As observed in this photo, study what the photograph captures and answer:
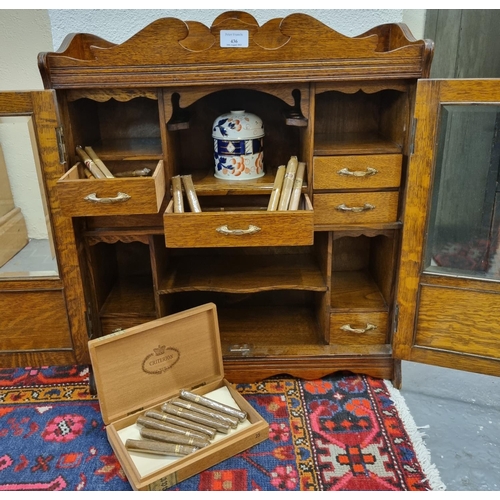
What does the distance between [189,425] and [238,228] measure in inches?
24.6

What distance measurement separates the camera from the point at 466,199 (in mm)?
1487

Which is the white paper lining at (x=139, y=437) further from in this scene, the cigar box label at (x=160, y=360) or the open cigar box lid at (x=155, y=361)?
the cigar box label at (x=160, y=360)

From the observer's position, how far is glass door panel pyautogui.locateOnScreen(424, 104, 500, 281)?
4.59 ft

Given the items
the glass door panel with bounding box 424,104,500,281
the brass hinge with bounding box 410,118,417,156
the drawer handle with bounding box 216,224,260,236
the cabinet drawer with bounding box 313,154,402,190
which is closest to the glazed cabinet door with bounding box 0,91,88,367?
the drawer handle with bounding box 216,224,260,236

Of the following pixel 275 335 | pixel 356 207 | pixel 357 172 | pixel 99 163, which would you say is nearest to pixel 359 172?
pixel 357 172

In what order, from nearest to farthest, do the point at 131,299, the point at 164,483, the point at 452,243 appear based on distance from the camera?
1. the point at 164,483
2. the point at 452,243
3. the point at 131,299

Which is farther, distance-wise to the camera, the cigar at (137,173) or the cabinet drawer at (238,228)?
the cigar at (137,173)

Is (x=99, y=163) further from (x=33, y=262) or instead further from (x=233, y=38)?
(x=233, y=38)

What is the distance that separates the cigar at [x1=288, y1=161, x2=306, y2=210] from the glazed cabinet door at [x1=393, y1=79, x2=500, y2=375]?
1.08 feet

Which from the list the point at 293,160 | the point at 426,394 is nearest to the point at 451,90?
the point at 293,160

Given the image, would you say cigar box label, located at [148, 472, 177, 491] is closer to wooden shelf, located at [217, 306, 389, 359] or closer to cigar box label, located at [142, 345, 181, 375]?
cigar box label, located at [142, 345, 181, 375]

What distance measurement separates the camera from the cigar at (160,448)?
137cm

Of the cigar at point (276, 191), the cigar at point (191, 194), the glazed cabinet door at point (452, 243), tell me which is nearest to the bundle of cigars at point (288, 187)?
the cigar at point (276, 191)

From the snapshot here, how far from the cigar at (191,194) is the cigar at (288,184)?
255 mm
